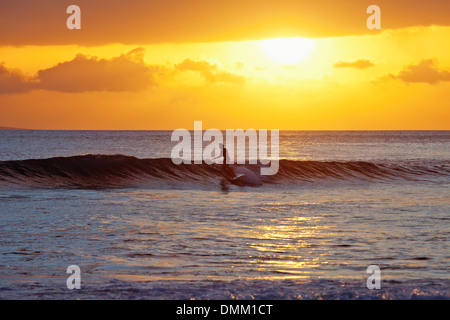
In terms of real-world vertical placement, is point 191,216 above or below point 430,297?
above

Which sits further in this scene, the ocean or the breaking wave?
the breaking wave

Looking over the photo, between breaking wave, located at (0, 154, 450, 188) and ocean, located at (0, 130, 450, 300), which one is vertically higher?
breaking wave, located at (0, 154, 450, 188)

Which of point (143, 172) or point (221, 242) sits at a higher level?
point (143, 172)

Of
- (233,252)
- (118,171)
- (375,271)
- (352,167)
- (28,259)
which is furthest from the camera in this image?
(352,167)

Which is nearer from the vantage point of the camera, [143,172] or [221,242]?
[221,242]

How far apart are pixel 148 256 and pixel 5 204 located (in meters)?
9.84

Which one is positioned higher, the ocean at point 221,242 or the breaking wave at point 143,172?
the breaking wave at point 143,172

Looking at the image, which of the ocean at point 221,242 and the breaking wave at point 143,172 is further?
the breaking wave at point 143,172

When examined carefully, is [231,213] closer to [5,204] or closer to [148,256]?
[148,256]

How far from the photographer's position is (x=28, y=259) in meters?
10.4

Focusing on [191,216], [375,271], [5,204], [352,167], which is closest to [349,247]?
[375,271]

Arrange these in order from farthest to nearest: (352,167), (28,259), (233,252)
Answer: (352,167), (233,252), (28,259)
